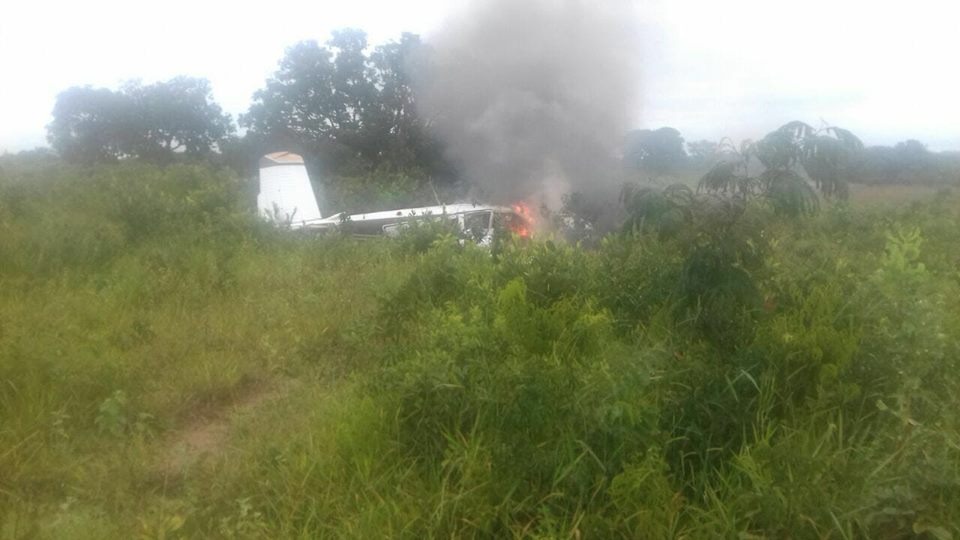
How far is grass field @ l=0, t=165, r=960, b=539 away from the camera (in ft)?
8.83

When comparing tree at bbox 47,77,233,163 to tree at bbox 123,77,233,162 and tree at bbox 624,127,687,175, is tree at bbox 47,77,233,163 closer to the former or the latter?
tree at bbox 123,77,233,162

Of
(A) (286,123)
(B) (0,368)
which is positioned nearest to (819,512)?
(B) (0,368)

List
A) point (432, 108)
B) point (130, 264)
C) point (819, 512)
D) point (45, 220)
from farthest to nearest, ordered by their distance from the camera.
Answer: point (432, 108)
point (45, 220)
point (130, 264)
point (819, 512)

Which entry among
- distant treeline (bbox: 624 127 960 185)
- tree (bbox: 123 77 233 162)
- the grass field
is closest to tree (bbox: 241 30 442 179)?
tree (bbox: 123 77 233 162)

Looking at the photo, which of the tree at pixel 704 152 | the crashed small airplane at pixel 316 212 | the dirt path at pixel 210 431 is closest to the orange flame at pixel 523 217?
the crashed small airplane at pixel 316 212

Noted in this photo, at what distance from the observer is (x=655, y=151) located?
9.86 m

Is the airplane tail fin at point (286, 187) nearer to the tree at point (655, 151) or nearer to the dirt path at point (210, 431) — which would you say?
the tree at point (655, 151)

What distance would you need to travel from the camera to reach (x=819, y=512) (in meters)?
2.48

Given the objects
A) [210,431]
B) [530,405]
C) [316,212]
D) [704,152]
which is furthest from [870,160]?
[316,212]

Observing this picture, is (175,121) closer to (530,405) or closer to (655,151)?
(655,151)

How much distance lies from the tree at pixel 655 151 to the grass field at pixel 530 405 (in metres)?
2.10

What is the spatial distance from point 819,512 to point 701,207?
1680 millimetres

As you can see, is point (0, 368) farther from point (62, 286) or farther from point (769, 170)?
point (769, 170)

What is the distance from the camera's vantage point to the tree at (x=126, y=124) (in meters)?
19.2
